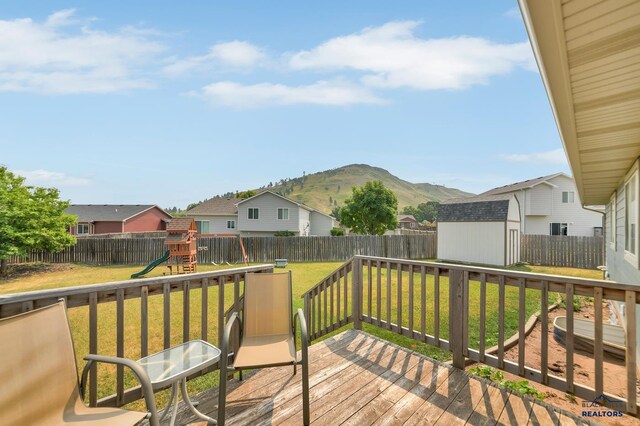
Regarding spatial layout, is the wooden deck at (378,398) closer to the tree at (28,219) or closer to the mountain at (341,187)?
the tree at (28,219)

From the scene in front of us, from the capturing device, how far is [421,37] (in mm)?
6320

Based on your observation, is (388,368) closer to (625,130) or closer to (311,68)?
Answer: (625,130)

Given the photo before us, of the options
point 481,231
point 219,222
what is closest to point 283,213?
point 219,222

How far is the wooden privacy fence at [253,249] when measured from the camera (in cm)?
1603

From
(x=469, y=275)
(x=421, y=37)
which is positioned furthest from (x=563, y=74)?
(x=421, y=37)

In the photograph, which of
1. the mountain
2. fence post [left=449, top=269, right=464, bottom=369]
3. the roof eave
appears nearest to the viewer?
the roof eave

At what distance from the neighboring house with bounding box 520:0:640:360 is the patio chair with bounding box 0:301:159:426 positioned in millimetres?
2883

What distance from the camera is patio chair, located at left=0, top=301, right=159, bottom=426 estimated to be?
147cm

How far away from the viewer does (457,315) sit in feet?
10.1

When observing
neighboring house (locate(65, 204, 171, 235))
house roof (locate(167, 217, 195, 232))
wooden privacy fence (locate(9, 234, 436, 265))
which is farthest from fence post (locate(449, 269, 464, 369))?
neighboring house (locate(65, 204, 171, 235))

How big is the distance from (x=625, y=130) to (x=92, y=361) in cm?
486

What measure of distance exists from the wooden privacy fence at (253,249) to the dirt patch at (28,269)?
3.62ft

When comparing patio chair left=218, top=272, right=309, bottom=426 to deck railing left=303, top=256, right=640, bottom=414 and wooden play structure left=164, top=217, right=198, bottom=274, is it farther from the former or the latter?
wooden play structure left=164, top=217, right=198, bottom=274

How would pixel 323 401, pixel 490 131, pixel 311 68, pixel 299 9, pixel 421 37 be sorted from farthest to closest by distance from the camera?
pixel 490 131 → pixel 311 68 → pixel 299 9 → pixel 421 37 → pixel 323 401
